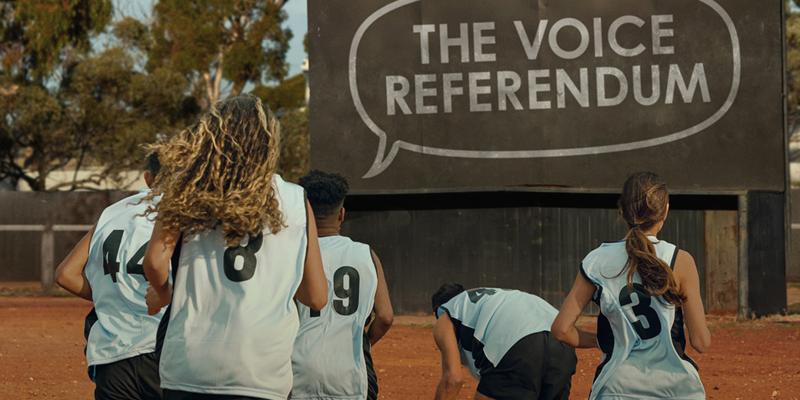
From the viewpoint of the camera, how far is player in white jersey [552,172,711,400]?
5016 mm

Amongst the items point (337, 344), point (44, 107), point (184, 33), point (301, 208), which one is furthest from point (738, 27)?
point (184, 33)

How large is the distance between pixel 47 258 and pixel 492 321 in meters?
19.2

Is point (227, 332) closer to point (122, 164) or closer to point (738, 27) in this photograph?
point (738, 27)

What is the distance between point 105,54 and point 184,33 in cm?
749

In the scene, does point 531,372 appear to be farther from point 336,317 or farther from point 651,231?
point 651,231

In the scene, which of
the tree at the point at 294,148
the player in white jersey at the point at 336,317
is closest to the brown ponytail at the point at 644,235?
the player in white jersey at the point at 336,317

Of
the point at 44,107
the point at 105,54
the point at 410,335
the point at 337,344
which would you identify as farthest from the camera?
the point at 105,54

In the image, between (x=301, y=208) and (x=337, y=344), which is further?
(x=337, y=344)

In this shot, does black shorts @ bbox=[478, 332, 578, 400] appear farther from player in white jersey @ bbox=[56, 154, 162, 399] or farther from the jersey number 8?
player in white jersey @ bbox=[56, 154, 162, 399]

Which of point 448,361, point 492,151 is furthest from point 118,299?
point 492,151

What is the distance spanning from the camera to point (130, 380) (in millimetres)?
5820

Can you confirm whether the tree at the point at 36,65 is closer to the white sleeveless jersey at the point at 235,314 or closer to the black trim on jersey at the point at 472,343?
the black trim on jersey at the point at 472,343

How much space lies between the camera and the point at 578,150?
60.5 feet

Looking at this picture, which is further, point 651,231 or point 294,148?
point 294,148
